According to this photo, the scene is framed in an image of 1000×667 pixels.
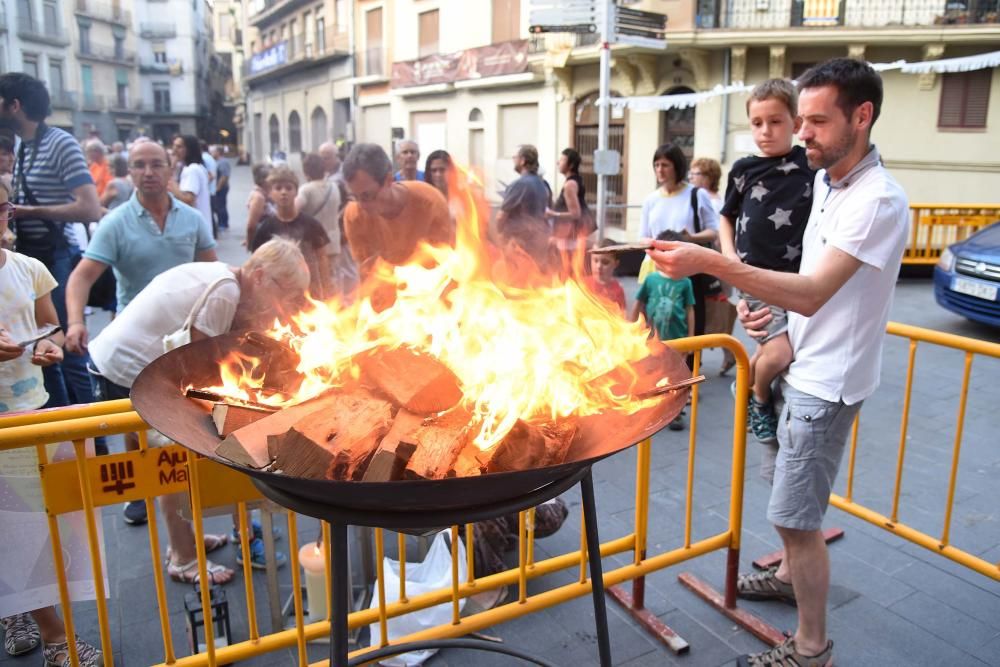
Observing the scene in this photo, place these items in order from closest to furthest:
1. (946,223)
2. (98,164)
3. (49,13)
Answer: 1. (98,164)
2. (946,223)
3. (49,13)

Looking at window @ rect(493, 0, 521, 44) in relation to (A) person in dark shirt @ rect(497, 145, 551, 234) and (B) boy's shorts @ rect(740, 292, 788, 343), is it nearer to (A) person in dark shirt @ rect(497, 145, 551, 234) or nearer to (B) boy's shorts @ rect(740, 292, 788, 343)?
(A) person in dark shirt @ rect(497, 145, 551, 234)

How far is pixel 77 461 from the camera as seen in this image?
2.17m

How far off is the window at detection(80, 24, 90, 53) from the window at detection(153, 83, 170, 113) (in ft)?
44.4

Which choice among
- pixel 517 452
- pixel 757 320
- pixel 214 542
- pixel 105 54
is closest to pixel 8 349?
pixel 214 542

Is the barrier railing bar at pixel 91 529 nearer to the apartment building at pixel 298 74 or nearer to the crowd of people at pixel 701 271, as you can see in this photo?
the crowd of people at pixel 701 271

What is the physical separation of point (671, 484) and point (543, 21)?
870 cm

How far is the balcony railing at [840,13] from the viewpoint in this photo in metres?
16.8

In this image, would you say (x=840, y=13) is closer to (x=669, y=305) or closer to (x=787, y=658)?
(x=669, y=305)

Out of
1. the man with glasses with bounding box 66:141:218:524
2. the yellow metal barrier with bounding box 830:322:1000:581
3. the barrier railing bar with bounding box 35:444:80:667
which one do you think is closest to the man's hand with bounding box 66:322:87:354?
the man with glasses with bounding box 66:141:218:524

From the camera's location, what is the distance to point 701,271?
220 centimetres

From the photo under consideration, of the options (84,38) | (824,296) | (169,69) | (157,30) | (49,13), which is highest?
(157,30)

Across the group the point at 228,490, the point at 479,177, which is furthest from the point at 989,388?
the point at 228,490

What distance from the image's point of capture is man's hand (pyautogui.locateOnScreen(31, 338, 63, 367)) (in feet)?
10.6

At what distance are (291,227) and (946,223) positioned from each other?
11.4m
